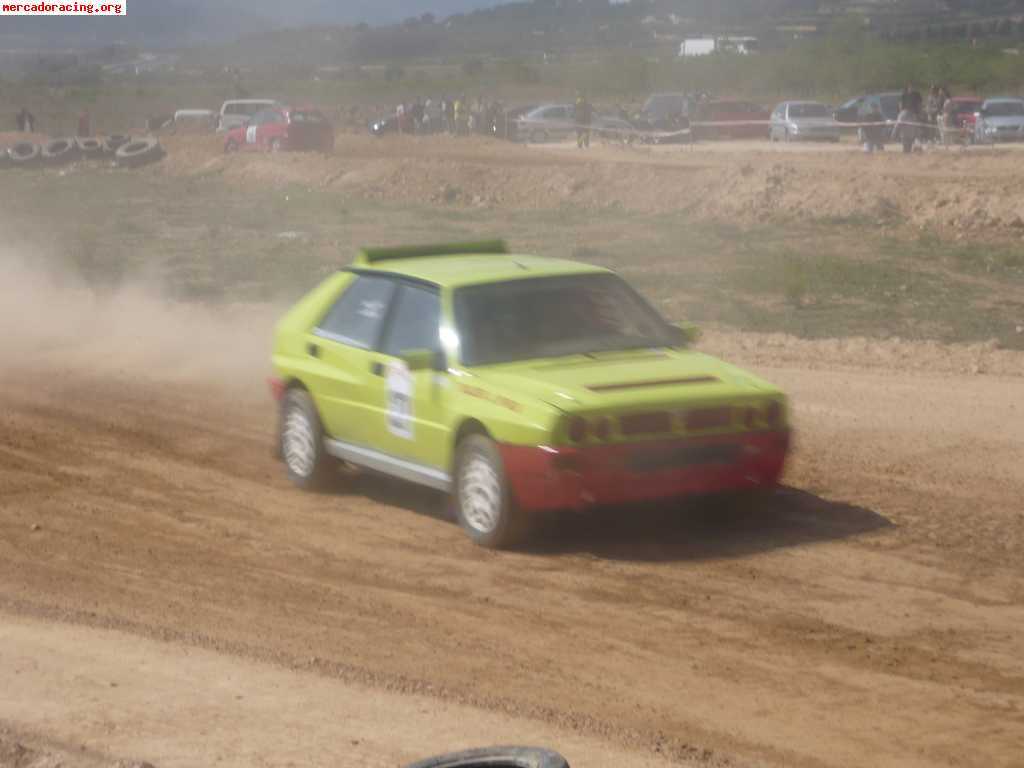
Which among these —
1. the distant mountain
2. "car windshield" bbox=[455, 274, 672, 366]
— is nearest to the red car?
"car windshield" bbox=[455, 274, 672, 366]

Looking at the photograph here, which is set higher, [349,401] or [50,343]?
[349,401]

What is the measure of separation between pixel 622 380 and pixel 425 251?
2404 millimetres

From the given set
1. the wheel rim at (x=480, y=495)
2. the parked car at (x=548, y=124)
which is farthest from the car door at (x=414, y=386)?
the parked car at (x=548, y=124)

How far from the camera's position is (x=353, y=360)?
401 inches

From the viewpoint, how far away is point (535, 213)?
29.8 m

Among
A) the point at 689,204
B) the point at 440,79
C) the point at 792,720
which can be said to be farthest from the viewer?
the point at 440,79

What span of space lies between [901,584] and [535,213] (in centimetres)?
2186

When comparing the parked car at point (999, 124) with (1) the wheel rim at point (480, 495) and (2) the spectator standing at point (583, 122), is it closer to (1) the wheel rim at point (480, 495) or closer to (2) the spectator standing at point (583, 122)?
(2) the spectator standing at point (583, 122)

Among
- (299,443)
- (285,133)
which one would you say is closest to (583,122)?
(285,133)

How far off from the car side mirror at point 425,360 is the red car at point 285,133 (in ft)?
129

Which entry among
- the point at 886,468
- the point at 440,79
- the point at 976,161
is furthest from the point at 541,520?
the point at 440,79

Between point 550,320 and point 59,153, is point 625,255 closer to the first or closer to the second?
point 550,320

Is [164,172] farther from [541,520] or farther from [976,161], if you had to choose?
[541,520]

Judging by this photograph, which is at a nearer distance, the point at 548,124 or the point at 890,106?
the point at 890,106
